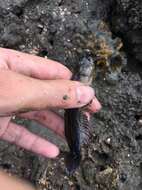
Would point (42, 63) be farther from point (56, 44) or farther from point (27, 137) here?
point (56, 44)

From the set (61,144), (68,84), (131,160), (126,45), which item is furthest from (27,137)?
(126,45)

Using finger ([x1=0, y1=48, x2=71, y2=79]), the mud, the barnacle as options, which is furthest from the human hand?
the barnacle

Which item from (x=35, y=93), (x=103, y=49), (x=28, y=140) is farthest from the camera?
(x=103, y=49)

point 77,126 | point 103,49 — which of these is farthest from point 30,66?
point 103,49

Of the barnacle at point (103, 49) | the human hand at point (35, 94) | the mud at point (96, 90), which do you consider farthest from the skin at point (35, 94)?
the barnacle at point (103, 49)

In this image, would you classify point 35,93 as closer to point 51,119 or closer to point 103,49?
point 51,119

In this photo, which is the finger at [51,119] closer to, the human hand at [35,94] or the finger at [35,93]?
the human hand at [35,94]
